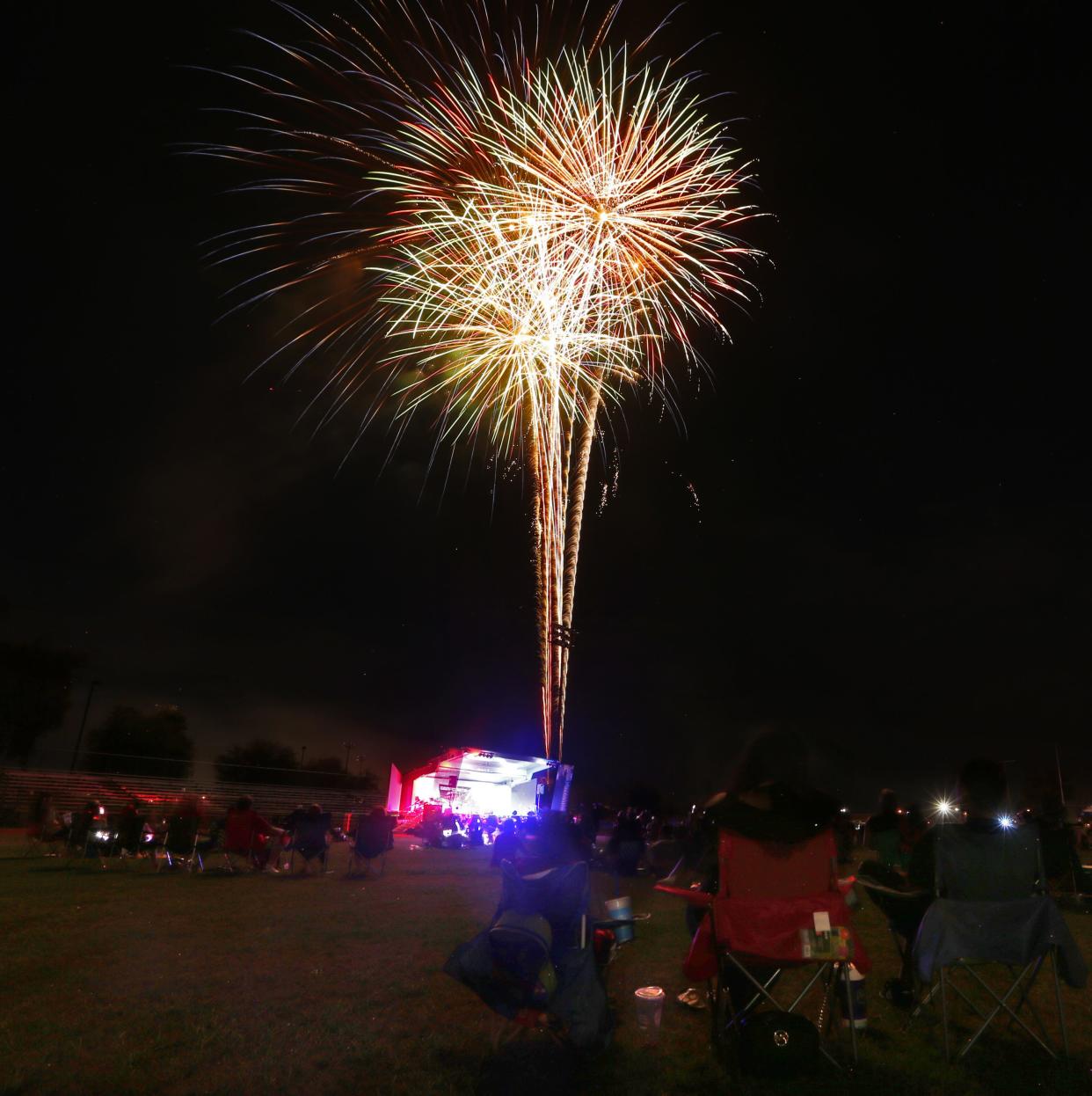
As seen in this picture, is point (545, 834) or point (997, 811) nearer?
point (545, 834)

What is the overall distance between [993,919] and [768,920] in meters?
1.18

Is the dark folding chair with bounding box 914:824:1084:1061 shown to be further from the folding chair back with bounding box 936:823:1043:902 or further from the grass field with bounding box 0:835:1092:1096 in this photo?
the grass field with bounding box 0:835:1092:1096

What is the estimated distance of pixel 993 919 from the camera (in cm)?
397

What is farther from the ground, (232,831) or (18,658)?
(18,658)

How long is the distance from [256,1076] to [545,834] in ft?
5.59

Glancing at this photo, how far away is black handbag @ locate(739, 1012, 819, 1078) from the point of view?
3580 mm

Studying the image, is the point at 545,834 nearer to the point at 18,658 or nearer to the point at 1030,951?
the point at 1030,951

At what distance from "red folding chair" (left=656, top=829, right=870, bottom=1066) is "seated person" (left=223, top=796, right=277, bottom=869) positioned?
9963 millimetres

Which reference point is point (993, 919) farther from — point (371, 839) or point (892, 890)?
point (371, 839)

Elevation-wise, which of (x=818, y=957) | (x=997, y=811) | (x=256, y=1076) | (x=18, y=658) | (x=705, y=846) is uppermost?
(x=18, y=658)

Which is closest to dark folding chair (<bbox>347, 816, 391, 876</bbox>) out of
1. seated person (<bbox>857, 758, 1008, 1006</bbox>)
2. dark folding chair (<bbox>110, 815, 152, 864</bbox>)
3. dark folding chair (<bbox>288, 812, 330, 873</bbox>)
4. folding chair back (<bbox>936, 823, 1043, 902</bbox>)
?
dark folding chair (<bbox>288, 812, 330, 873</bbox>)

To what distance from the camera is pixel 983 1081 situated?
3.62 metres

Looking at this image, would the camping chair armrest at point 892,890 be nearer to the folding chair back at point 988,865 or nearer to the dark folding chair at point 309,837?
the folding chair back at point 988,865

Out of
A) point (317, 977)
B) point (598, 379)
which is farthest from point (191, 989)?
point (598, 379)
